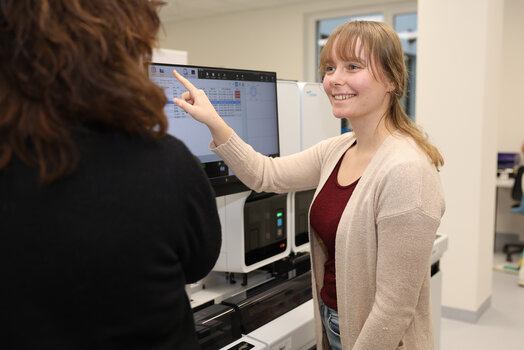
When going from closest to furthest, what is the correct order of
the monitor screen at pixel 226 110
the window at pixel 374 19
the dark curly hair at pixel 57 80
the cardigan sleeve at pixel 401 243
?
the dark curly hair at pixel 57 80, the cardigan sleeve at pixel 401 243, the monitor screen at pixel 226 110, the window at pixel 374 19

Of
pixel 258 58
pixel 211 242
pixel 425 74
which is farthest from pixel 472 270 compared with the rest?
pixel 258 58

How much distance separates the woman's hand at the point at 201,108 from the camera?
1.11m

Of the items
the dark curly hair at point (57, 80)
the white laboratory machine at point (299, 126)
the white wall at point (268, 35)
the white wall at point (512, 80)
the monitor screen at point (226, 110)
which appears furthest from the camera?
the white wall at point (268, 35)

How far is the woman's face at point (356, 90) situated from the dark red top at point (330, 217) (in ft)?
0.57

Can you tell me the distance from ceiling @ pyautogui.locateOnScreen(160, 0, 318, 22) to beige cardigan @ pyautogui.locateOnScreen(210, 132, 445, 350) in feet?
16.3

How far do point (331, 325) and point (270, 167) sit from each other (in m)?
0.46

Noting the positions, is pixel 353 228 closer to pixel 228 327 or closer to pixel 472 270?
pixel 228 327

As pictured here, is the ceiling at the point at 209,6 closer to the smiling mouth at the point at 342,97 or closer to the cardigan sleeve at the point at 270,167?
the cardigan sleeve at the point at 270,167

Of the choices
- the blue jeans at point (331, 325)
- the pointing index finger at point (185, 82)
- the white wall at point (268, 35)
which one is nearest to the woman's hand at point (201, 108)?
the pointing index finger at point (185, 82)

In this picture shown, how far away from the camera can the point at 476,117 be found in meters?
2.78

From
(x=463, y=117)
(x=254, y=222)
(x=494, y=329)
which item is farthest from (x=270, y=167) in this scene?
(x=494, y=329)

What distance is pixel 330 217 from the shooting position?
117 centimetres

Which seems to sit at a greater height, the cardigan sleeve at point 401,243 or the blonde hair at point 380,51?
the blonde hair at point 380,51

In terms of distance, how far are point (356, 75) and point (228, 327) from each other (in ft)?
2.35
